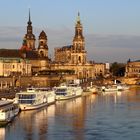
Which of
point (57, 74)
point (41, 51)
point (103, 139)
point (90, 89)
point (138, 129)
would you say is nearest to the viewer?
point (103, 139)

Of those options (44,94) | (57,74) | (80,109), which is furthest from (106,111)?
(57,74)

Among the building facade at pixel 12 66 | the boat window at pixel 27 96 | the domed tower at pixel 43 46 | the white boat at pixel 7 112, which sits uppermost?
the domed tower at pixel 43 46

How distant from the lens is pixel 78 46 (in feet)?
326

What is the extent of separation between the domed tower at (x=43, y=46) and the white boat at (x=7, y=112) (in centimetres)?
5912

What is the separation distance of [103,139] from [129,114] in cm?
1200

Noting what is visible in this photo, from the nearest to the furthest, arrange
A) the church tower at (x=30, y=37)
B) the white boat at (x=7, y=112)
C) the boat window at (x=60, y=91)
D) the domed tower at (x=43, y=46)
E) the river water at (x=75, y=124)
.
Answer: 1. the river water at (x=75, y=124)
2. the white boat at (x=7, y=112)
3. the boat window at (x=60, y=91)
4. the church tower at (x=30, y=37)
5. the domed tower at (x=43, y=46)

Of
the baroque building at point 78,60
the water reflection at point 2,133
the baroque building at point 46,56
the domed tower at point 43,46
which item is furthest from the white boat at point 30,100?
the baroque building at point 78,60

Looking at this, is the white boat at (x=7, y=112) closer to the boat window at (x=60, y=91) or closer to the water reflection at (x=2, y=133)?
the water reflection at (x=2, y=133)

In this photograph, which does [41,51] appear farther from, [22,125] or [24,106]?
[22,125]

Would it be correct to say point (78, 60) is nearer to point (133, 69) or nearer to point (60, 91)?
point (133, 69)

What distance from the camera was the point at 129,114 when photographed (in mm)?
40281

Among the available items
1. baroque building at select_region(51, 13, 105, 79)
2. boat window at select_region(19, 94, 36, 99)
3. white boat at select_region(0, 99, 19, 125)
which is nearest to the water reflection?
white boat at select_region(0, 99, 19, 125)

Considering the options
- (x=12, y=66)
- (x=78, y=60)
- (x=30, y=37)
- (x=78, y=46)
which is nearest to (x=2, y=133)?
(x=12, y=66)

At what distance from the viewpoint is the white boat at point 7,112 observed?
106ft
